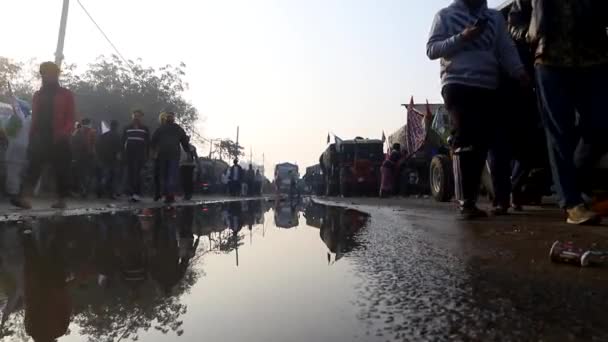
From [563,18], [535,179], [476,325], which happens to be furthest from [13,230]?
[535,179]

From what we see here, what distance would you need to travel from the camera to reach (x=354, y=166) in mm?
17703

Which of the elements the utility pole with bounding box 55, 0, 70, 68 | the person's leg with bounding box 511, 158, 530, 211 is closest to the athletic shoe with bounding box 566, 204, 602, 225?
the person's leg with bounding box 511, 158, 530, 211

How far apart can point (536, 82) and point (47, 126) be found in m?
5.60

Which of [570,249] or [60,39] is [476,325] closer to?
[570,249]

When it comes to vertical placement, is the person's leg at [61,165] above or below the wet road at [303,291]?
above

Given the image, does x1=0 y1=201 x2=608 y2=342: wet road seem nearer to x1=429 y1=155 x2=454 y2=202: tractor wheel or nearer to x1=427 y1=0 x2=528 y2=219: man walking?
x1=427 y1=0 x2=528 y2=219: man walking

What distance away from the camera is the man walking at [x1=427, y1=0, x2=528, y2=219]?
12.9 feet

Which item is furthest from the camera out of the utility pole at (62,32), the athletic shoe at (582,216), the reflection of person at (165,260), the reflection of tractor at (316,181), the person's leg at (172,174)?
the reflection of tractor at (316,181)

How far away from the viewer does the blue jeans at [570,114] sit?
3.22m

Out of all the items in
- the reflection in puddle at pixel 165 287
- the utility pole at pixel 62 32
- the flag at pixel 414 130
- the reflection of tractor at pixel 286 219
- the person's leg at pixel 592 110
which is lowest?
the reflection in puddle at pixel 165 287

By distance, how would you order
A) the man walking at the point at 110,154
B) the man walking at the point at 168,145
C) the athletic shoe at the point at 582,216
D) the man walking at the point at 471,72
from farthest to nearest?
the man walking at the point at 110,154, the man walking at the point at 168,145, the man walking at the point at 471,72, the athletic shoe at the point at 582,216

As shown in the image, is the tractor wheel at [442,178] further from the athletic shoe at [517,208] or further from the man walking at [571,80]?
the man walking at [571,80]

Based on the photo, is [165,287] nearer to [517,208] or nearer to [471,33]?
[471,33]

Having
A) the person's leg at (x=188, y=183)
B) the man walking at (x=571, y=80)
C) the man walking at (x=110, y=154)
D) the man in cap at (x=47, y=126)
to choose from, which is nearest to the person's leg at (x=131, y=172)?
the man walking at (x=110, y=154)
